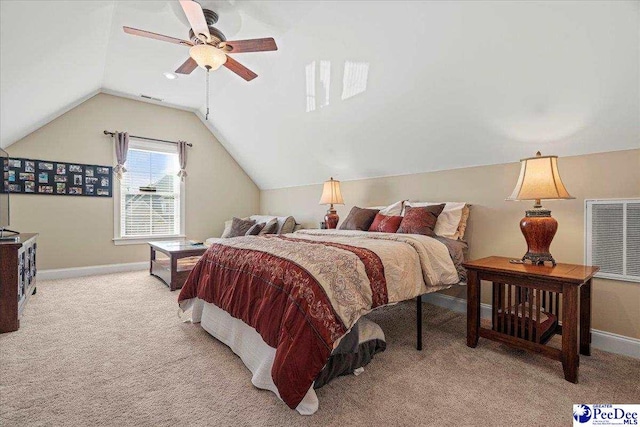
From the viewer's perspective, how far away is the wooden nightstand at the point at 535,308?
1.76 metres

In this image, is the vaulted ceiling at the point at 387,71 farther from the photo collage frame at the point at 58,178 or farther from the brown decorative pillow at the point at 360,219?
the brown decorative pillow at the point at 360,219

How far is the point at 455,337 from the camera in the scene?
238cm

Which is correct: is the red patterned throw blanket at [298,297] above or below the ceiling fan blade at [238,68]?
below

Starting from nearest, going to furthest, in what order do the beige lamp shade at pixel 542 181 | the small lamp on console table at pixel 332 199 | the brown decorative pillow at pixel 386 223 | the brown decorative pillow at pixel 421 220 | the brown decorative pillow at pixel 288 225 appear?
the beige lamp shade at pixel 542 181 < the brown decorative pillow at pixel 421 220 < the brown decorative pillow at pixel 386 223 < the small lamp on console table at pixel 332 199 < the brown decorative pillow at pixel 288 225

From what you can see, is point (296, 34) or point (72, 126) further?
point (72, 126)

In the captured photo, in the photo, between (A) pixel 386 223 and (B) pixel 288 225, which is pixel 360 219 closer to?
(A) pixel 386 223

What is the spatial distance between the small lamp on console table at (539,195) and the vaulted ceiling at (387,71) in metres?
0.53

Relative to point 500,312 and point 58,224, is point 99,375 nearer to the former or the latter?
point 500,312

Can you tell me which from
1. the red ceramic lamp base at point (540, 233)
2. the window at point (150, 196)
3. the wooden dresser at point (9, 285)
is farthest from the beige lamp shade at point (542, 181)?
the window at point (150, 196)

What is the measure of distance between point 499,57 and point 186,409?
303 cm

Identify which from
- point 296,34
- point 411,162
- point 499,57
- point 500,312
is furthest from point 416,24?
point 500,312

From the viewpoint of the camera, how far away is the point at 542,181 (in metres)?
2.06

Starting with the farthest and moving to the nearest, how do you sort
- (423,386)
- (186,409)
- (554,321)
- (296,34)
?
(296,34), (554,321), (423,386), (186,409)

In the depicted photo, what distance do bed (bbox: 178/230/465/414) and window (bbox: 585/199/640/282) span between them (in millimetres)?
983
